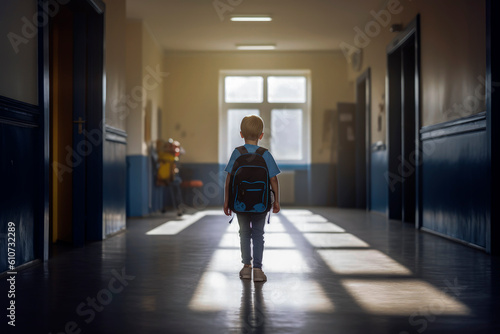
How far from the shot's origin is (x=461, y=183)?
485 cm

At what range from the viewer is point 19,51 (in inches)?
132

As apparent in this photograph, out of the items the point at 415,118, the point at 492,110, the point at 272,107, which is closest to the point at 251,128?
the point at 492,110

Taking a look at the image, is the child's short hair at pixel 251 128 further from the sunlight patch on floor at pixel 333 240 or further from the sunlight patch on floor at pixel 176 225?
the sunlight patch on floor at pixel 176 225

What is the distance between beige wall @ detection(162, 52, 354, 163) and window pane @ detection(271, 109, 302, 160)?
1.47ft

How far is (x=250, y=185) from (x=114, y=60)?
115 inches

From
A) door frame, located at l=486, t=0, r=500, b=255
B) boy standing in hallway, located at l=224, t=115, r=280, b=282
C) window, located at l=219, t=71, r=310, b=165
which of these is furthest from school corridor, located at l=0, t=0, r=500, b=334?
window, located at l=219, t=71, r=310, b=165

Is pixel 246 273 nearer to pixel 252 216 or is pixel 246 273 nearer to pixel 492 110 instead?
pixel 252 216

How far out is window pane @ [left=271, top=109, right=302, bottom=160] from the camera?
1127cm

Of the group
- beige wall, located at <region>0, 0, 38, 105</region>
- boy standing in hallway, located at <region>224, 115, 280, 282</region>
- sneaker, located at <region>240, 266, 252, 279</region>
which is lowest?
sneaker, located at <region>240, 266, 252, 279</region>

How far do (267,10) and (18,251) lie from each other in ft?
18.3

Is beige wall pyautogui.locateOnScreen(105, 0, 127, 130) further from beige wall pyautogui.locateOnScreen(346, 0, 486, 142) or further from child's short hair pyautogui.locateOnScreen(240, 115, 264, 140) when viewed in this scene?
beige wall pyautogui.locateOnScreen(346, 0, 486, 142)

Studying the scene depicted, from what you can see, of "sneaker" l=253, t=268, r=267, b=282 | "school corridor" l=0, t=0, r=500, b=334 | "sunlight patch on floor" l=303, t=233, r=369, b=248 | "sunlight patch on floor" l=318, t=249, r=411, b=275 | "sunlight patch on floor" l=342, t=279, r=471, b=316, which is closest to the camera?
"sunlight patch on floor" l=342, t=279, r=471, b=316

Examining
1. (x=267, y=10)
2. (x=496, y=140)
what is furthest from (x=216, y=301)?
(x=267, y=10)

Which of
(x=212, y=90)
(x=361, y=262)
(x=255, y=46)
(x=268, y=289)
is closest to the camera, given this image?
(x=268, y=289)
